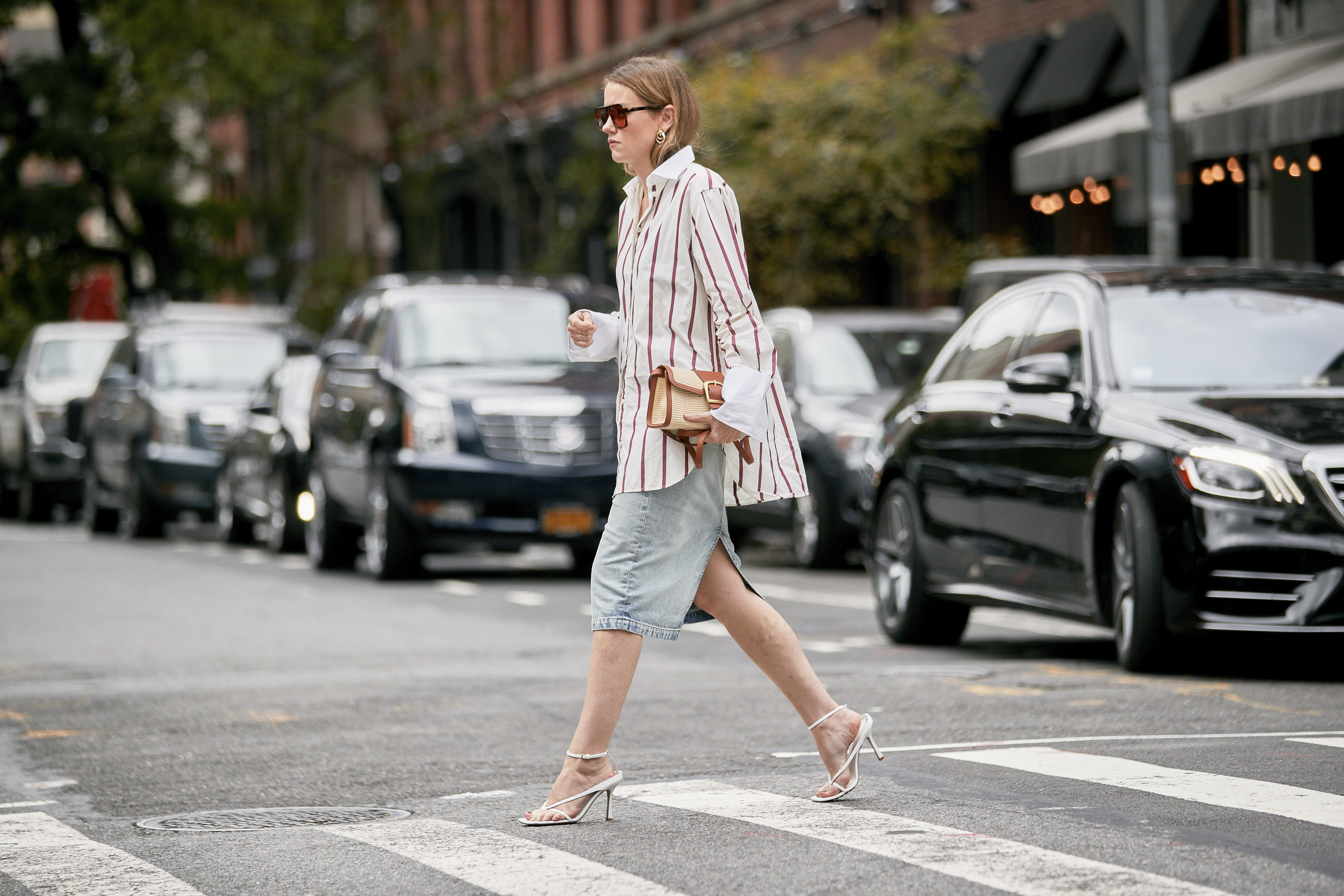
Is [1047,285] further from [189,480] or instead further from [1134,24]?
[189,480]

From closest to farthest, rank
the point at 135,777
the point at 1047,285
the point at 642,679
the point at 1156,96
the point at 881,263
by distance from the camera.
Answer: the point at 135,777 < the point at 642,679 < the point at 1047,285 < the point at 1156,96 < the point at 881,263

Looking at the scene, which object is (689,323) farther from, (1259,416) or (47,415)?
(47,415)

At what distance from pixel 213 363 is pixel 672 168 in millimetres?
17426

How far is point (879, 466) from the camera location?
10.9m

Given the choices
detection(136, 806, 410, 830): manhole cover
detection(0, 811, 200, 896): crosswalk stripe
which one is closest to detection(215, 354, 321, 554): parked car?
detection(136, 806, 410, 830): manhole cover

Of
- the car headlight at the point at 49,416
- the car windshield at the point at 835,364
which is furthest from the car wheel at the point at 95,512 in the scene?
the car windshield at the point at 835,364

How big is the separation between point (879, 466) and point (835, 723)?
4.94 meters

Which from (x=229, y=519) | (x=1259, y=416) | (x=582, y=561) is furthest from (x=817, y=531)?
(x=1259, y=416)

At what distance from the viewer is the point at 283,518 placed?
1880 cm

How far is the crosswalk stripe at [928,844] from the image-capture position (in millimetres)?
4809

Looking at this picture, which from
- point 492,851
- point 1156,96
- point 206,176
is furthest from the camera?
point 206,176

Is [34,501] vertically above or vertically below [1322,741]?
below

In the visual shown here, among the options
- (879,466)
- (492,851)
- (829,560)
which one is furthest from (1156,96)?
(492,851)

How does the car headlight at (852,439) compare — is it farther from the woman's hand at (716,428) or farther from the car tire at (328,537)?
the woman's hand at (716,428)
